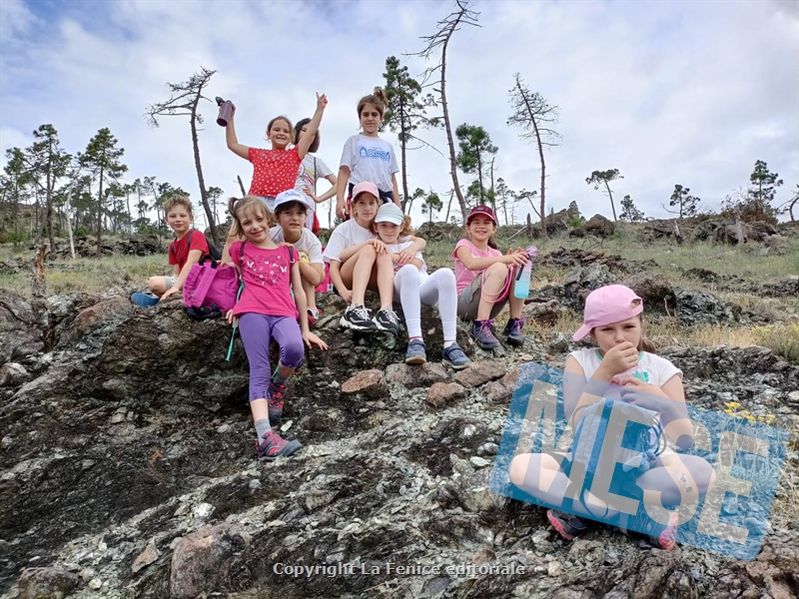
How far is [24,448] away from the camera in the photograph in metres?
3.24

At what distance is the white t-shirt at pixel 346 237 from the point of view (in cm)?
439

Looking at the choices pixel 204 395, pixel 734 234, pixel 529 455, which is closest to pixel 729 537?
pixel 529 455

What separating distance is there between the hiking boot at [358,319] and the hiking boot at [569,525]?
2.16m

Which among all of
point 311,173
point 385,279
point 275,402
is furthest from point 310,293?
point 311,173

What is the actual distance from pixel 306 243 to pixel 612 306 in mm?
2555

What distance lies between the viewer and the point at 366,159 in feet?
16.5

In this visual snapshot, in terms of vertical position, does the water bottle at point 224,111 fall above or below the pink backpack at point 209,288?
above

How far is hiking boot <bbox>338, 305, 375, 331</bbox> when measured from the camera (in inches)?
156

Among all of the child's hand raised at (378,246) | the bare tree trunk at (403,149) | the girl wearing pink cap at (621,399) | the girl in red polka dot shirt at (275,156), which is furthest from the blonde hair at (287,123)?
the bare tree trunk at (403,149)

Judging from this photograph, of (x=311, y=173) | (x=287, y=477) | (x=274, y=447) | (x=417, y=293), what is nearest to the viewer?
(x=287, y=477)

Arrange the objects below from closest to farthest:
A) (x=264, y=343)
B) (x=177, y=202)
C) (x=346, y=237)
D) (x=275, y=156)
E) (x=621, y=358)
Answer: (x=621, y=358) < (x=264, y=343) < (x=177, y=202) < (x=346, y=237) < (x=275, y=156)

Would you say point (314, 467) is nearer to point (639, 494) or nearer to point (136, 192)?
point (639, 494)

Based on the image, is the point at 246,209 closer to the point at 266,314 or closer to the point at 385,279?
the point at 266,314

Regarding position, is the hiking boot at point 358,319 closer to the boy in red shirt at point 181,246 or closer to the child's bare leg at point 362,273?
the child's bare leg at point 362,273
